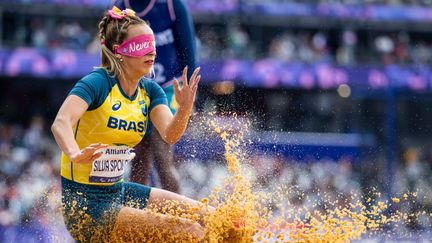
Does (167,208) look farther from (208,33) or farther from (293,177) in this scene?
(208,33)

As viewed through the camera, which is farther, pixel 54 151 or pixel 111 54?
pixel 54 151

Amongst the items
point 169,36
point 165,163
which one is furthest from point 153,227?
point 169,36

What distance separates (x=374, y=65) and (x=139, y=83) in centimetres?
1568

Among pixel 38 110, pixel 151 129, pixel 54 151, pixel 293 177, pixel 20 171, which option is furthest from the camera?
pixel 38 110

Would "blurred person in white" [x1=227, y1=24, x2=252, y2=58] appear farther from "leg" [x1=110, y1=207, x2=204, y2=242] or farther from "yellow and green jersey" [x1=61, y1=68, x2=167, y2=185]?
"leg" [x1=110, y1=207, x2=204, y2=242]

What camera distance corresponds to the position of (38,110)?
741 inches

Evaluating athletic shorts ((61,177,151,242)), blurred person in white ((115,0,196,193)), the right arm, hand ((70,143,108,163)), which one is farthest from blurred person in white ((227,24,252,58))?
hand ((70,143,108,163))

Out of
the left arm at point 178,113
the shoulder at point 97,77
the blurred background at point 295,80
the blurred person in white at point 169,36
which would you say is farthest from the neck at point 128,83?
the blurred background at point 295,80

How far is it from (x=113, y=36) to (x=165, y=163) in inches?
63.4

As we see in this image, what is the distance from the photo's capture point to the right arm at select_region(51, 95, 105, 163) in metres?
4.02

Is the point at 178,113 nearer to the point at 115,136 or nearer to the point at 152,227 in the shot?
the point at 115,136

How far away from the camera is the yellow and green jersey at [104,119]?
443cm

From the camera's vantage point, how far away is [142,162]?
6000 mm

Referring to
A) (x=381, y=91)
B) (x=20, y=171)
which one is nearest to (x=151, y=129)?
(x=20, y=171)
